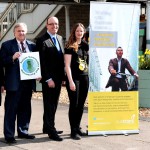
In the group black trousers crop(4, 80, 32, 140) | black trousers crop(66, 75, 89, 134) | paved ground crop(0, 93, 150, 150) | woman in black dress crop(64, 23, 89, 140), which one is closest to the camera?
paved ground crop(0, 93, 150, 150)

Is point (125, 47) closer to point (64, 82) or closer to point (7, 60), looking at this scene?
point (64, 82)

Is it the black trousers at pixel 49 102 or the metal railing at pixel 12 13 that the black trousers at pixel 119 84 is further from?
the metal railing at pixel 12 13

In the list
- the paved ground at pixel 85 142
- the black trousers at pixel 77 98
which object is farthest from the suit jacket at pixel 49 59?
the paved ground at pixel 85 142

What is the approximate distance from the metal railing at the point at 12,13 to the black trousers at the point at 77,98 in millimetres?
13808

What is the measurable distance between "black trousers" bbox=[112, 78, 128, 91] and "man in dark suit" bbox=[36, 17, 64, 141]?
871 millimetres

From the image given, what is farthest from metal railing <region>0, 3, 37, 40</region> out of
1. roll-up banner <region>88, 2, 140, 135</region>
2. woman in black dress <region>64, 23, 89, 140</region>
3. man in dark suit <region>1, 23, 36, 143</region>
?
man in dark suit <region>1, 23, 36, 143</region>

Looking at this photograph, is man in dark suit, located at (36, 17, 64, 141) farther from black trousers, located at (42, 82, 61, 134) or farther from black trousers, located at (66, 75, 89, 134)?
black trousers, located at (66, 75, 89, 134)

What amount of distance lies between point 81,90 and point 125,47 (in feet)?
3.27

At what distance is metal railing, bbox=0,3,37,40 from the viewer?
20812 millimetres

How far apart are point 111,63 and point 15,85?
1579 mm

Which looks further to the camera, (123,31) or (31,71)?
(123,31)

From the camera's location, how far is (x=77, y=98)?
22.4ft

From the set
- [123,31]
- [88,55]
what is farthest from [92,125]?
[123,31]

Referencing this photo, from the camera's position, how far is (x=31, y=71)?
21.4ft
